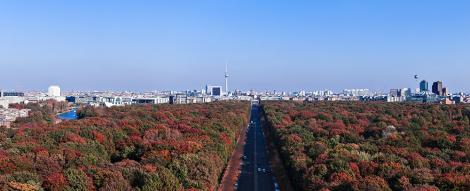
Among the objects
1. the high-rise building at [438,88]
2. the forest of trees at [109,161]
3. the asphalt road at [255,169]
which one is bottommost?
the asphalt road at [255,169]

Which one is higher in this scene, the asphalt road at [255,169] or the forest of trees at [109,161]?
the forest of trees at [109,161]

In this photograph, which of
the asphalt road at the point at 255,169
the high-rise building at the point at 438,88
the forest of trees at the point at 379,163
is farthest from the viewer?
the high-rise building at the point at 438,88

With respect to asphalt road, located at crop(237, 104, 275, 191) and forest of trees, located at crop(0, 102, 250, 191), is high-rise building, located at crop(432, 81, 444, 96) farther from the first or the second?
forest of trees, located at crop(0, 102, 250, 191)

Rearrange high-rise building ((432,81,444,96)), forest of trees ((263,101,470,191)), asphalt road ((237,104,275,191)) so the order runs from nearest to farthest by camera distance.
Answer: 1. forest of trees ((263,101,470,191))
2. asphalt road ((237,104,275,191))
3. high-rise building ((432,81,444,96))

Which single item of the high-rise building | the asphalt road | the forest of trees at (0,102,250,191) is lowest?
the asphalt road

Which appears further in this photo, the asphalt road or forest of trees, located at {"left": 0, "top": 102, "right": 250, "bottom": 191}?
the asphalt road

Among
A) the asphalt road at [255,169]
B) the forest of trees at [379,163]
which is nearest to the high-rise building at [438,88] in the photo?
the asphalt road at [255,169]

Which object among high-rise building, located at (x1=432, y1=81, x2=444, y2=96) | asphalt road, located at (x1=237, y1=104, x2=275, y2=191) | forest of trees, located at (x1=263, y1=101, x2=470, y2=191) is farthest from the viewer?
high-rise building, located at (x1=432, y1=81, x2=444, y2=96)

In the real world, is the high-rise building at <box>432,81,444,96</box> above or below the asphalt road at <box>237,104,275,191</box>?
above

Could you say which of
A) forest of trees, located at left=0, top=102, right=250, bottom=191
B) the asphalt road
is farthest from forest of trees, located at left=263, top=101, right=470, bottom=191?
forest of trees, located at left=0, top=102, right=250, bottom=191

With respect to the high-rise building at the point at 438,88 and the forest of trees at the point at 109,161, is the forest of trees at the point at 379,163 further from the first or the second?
the high-rise building at the point at 438,88

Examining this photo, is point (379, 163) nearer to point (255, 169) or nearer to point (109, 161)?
point (255, 169)

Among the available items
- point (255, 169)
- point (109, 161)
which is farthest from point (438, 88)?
point (109, 161)
